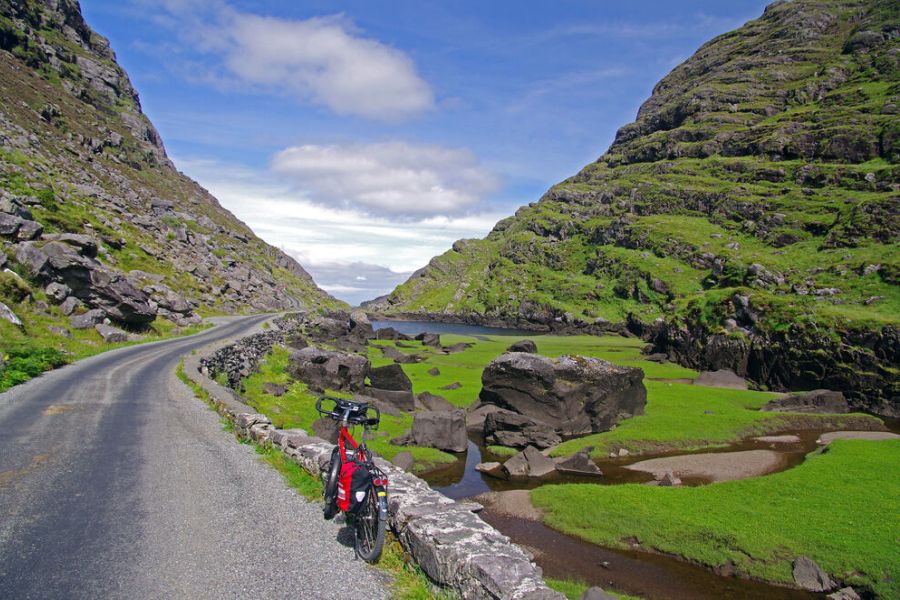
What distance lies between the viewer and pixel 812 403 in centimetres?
4706

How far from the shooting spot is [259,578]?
9.49 meters

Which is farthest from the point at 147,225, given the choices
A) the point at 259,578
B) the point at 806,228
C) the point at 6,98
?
the point at 806,228

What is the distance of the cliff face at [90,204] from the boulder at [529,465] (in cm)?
3754

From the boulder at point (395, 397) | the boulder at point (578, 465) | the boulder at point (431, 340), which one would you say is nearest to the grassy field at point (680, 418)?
Result: the boulder at point (578, 465)

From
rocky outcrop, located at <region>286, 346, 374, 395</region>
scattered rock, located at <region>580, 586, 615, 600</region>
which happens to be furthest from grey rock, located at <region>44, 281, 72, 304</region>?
scattered rock, located at <region>580, 586, 615, 600</region>

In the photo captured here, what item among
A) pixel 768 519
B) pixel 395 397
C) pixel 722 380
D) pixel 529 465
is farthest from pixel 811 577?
pixel 722 380

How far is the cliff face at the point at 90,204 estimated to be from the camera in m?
43.7

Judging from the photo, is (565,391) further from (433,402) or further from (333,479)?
(333,479)

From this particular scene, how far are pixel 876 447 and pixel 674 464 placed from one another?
13.5m

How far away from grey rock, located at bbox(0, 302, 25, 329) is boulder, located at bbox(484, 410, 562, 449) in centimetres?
3442

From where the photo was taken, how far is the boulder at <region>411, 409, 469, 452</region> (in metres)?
34.9

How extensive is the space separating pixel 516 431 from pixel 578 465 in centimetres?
768

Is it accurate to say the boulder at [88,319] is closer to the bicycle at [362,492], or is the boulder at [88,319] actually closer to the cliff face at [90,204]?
the cliff face at [90,204]

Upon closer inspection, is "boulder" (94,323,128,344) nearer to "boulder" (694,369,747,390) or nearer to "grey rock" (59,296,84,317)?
"grey rock" (59,296,84,317)
